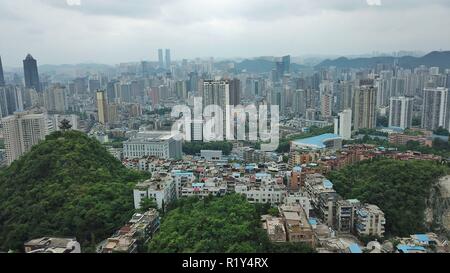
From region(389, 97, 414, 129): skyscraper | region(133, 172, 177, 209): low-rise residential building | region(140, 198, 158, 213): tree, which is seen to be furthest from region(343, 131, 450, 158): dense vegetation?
region(140, 198, 158, 213): tree

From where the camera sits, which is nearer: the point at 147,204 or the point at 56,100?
the point at 147,204

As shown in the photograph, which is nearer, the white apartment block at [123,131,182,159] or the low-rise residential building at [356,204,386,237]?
the low-rise residential building at [356,204,386,237]

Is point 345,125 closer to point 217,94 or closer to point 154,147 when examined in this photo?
point 217,94

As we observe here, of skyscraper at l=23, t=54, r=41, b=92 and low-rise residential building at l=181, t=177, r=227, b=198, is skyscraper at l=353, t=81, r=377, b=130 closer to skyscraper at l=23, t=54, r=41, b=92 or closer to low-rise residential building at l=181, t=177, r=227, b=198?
low-rise residential building at l=181, t=177, r=227, b=198

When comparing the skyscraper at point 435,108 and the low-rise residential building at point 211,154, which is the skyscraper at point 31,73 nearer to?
the low-rise residential building at point 211,154

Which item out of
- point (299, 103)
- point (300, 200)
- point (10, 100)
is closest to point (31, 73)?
point (10, 100)

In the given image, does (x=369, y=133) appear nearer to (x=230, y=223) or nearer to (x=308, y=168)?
(x=308, y=168)
